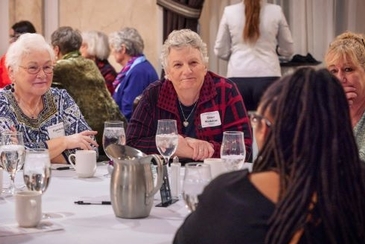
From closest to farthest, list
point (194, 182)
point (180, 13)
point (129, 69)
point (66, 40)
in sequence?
point (194, 182) < point (66, 40) < point (129, 69) < point (180, 13)

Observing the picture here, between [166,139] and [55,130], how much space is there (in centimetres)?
87

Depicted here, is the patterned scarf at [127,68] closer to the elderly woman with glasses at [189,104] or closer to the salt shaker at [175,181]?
the elderly woman with glasses at [189,104]

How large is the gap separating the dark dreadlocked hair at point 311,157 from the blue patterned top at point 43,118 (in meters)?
2.01

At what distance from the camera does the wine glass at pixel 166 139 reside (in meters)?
2.79

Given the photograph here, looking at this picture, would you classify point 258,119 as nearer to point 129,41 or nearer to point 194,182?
point 194,182

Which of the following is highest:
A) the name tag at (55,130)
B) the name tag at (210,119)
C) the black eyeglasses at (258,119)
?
the black eyeglasses at (258,119)

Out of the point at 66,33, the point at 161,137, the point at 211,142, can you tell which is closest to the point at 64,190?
the point at 161,137

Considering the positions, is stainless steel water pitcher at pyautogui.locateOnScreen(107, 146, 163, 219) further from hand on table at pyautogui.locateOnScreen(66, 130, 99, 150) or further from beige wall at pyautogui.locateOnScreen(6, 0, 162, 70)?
beige wall at pyautogui.locateOnScreen(6, 0, 162, 70)

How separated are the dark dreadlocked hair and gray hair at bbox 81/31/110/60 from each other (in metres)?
5.53

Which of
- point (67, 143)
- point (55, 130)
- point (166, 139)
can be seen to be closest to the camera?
point (166, 139)

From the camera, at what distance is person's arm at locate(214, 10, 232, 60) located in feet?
19.1

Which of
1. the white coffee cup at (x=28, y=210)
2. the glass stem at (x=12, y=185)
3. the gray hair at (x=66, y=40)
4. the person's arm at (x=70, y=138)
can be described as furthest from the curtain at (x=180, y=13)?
the white coffee cup at (x=28, y=210)

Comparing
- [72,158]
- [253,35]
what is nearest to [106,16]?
[253,35]

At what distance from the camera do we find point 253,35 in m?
5.69
